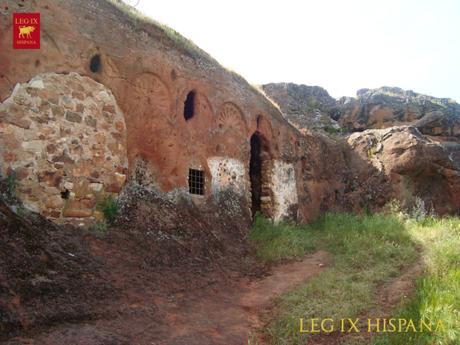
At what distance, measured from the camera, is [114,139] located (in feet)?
23.5

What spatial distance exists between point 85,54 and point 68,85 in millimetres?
697

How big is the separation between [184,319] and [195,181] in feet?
13.6

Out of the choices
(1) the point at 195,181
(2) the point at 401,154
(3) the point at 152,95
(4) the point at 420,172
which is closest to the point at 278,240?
(1) the point at 195,181

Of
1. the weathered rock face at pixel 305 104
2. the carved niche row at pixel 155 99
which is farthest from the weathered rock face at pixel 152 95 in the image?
the weathered rock face at pixel 305 104

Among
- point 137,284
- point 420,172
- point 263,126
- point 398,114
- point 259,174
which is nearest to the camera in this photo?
A: point 137,284

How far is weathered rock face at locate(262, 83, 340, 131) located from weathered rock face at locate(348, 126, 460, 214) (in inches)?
183

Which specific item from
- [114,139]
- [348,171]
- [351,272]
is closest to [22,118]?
[114,139]

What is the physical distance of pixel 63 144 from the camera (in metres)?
6.37

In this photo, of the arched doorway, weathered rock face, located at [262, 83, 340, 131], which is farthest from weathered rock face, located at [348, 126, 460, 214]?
the arched doorway

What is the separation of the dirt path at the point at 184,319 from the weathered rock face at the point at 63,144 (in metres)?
A: 1.98

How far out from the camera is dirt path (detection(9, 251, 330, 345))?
4.28 meters

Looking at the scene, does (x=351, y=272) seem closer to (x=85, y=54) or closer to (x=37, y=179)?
(x=37, y=179)

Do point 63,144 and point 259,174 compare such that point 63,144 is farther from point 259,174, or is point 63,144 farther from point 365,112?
point 365,112

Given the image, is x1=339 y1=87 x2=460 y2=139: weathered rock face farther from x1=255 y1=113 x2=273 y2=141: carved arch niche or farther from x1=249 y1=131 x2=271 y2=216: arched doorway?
x1=249 y1=131 x2=271 y2=216: arched doorway
